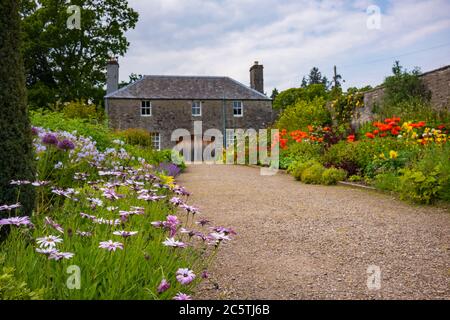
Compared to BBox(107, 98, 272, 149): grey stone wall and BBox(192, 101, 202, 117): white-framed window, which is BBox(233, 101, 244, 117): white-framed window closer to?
BBox(107, 98, 272, 149): grey stone wall

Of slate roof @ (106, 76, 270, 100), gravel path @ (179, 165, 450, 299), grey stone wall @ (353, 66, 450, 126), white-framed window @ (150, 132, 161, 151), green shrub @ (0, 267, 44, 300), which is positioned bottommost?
gravel path @ (179, 165, 450, 299)

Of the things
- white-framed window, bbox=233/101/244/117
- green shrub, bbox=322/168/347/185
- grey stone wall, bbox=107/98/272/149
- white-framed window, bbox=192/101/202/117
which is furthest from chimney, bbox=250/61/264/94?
green shrub, bbox=322/168/347/185

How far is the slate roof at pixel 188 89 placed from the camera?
27094 millimetres

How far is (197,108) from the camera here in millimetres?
27969

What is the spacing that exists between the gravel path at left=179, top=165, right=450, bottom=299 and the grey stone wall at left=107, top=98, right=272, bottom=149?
20658 millimetres

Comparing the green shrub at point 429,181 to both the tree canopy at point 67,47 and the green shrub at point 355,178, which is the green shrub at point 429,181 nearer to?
the green shrub at point 355,178

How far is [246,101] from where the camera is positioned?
2844cm

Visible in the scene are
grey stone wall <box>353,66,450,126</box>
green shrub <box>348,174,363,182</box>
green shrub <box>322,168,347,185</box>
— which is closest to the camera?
green shrub <box>348,174,363,182</box>

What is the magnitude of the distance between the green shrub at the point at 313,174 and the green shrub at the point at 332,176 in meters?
0.20

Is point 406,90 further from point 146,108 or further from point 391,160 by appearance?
point 146,108

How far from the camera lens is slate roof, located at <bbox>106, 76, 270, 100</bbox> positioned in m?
27.1

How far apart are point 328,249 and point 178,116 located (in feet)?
79.3

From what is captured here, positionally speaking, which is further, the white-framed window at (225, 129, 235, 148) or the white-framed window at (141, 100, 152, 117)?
the white-framed window at (225, 129, 235, 148)
